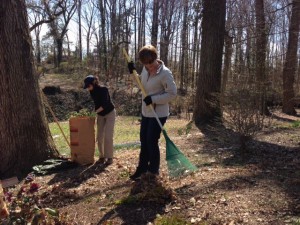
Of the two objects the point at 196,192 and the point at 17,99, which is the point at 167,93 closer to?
the point at 196,192

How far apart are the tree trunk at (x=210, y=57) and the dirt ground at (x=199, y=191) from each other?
328 cm

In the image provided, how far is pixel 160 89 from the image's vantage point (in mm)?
4777

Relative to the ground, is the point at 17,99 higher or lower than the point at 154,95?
lower

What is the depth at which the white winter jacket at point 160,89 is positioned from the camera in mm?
4617

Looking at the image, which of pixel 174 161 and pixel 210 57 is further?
pixel 210 57

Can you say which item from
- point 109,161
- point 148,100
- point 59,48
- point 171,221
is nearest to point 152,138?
point 148,100

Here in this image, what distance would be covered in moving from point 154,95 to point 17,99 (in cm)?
264

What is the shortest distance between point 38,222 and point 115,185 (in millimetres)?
2261

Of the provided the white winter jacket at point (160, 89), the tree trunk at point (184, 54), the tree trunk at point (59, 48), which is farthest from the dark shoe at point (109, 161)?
the tree trunk at point (59, 48)

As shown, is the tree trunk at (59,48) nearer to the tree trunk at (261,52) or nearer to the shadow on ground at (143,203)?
the tree trunk at (261,52)

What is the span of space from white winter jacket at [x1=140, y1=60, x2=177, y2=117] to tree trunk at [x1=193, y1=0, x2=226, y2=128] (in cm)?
541

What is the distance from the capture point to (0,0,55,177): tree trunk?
609 centimetres

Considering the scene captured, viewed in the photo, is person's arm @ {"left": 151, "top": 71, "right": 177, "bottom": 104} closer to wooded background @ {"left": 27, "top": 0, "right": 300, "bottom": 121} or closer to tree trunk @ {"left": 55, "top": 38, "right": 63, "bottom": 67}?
wooded background @ {"left": 27, "top": 0, "right": 300, "bottom": 121}

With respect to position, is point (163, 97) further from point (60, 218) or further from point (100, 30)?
point (100, 30)
